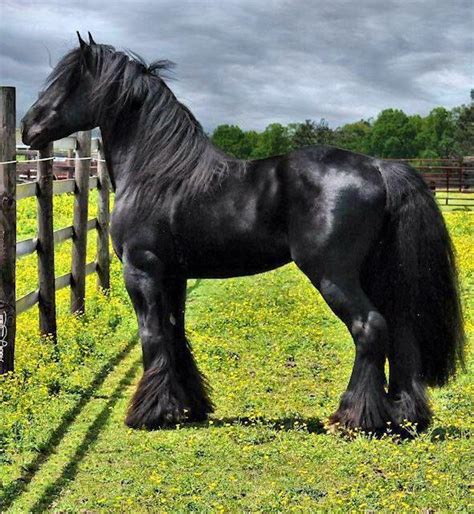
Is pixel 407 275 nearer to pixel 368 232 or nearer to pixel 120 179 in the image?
pixel 368 232

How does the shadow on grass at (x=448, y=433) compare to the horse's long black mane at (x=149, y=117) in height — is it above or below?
below

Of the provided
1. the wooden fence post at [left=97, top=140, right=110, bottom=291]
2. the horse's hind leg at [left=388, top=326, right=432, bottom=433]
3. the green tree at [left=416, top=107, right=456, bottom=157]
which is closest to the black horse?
the horse's hind leg at [left=388, top=326, right=432, bottom=433]

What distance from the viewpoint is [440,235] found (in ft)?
19.3

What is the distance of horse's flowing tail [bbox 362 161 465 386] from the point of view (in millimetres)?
5828

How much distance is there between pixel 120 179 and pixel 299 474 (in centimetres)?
257

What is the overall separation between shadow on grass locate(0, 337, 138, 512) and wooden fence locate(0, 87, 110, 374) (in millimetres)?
748

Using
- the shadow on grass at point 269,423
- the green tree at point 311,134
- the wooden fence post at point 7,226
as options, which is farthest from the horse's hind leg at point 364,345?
the green tree at point 311,134

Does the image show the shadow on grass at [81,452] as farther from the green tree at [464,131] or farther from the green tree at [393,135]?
the green tree at [393,135]

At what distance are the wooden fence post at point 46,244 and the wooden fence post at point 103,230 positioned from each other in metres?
3.24

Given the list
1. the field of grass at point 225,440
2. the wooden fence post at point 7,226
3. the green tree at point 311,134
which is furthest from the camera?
the green tree at point 311,134

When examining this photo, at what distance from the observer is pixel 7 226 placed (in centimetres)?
726

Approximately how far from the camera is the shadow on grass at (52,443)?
4.98 metres

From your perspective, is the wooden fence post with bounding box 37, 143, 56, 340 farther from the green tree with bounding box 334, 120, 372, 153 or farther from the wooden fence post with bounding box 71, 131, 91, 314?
the green tree with bounding box 334, 120, 372, 153

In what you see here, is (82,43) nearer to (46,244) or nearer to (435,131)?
(46,244)
